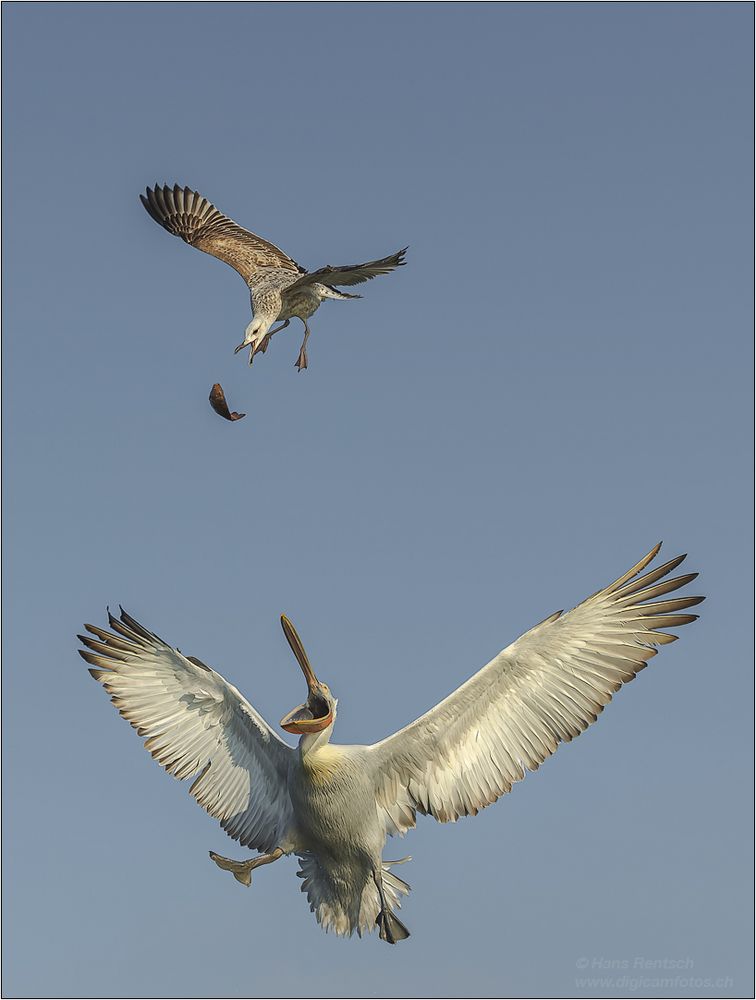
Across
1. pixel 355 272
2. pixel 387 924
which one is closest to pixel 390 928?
pixel 387 924

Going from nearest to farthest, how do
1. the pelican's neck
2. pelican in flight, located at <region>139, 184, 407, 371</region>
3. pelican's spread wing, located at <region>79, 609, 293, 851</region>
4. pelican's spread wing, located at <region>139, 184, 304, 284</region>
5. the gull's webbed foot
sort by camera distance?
1. the pelican's neck
2. pelican's spread wing, located at <region>79, 609, 293, 851</region>
3. pelican in flight, located at <region>139, 184, 407, 371</region>
4. the gull's webbed foot
5. pelican's spread wing, located at <region>139, 184, 304, 284</region>

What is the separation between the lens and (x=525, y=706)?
1503cm

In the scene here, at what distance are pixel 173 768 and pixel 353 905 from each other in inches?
91.5

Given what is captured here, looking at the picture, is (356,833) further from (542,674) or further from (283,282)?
(283,282)

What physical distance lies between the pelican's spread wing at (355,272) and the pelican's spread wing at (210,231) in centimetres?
335

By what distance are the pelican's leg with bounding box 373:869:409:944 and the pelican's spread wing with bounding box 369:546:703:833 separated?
1.90ft

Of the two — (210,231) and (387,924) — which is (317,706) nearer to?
(387,924)

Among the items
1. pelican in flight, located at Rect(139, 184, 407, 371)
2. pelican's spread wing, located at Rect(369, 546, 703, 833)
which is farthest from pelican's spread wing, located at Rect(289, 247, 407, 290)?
pelican's spread wing, located at Rect(369, 546, 703, 833)

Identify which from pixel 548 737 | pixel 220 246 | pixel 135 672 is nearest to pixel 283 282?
pixel 220 246

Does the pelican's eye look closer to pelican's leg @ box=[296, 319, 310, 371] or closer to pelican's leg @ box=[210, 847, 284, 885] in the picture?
pelican's leg @ box=[210, 847, 284, 885]

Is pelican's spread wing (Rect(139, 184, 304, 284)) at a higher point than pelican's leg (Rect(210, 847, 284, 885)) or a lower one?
higher

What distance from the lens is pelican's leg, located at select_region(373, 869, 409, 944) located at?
49.3 feet

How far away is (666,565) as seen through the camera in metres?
15.4

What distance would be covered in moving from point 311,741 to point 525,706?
2.10 m
